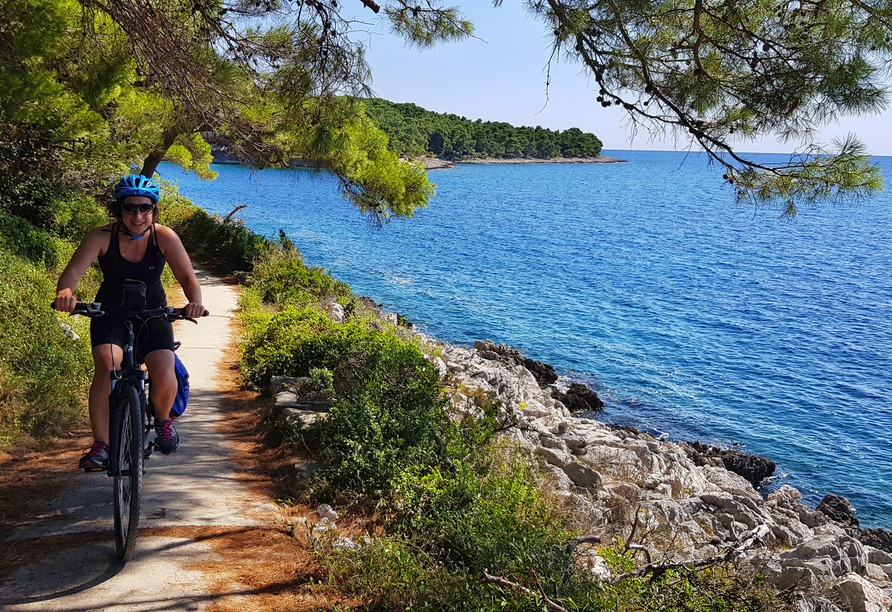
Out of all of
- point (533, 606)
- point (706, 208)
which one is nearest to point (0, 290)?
point (533, 606)

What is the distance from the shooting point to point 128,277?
3.80m

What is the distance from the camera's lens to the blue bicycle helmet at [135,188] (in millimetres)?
3666

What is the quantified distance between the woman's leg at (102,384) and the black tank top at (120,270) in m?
0.28

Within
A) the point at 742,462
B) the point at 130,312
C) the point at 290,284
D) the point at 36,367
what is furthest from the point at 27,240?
the point at 742,462

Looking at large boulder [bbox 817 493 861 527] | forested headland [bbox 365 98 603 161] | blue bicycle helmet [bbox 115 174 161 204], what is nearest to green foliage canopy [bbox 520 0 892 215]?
blue bicycle helmet [bbox 115 174 161 204]

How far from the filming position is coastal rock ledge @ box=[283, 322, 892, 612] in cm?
648

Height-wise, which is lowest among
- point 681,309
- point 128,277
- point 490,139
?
point 681,309

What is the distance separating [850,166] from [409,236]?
132ft

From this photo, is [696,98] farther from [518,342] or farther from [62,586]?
[518,342]

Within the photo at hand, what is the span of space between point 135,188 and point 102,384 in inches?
45.7

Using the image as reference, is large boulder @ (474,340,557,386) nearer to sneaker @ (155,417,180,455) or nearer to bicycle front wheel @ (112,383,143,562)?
sneaker @ (155,417,180,455)

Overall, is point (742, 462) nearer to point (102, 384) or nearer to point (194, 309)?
point (194, 309)

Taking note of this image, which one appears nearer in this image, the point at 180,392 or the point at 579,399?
the point at 180,392

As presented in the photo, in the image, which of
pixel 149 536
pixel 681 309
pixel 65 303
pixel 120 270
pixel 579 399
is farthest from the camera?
pixel 681 309
